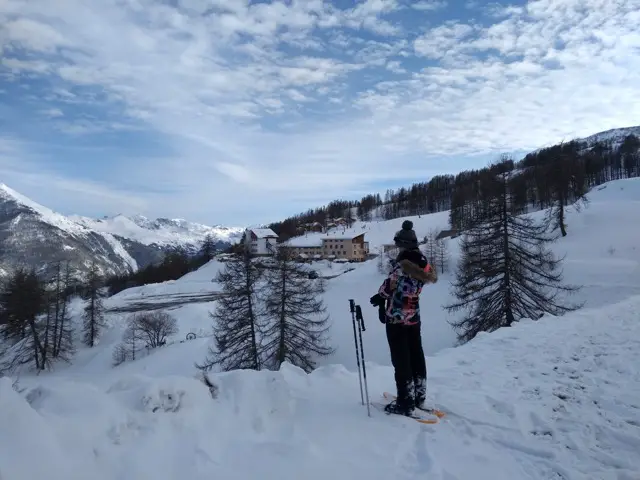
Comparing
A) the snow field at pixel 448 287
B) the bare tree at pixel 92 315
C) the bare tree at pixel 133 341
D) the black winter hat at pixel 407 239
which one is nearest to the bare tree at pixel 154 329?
the bare tree at pixel 133 341

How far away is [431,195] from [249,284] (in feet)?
412

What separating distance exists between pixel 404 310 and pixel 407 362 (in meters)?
0.67

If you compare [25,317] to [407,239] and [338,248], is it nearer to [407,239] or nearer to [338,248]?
[407,239]

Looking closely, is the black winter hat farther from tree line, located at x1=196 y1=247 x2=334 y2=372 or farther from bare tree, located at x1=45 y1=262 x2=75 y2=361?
bare tree, located at x1=45 y1=262 x2=75 y2=361

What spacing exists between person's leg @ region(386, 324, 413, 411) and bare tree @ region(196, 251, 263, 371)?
17239mm

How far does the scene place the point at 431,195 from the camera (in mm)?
137875

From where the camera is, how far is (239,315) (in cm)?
2211

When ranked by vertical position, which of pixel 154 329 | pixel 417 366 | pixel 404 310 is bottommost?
pixel 154 329

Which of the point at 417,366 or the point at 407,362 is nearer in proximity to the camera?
the point at 407,362

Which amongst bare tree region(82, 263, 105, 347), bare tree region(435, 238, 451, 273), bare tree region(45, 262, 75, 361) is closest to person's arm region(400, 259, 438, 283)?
bare tree region(45, 262, 75, 361)

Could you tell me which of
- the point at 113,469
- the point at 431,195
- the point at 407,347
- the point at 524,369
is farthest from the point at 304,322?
the point at 431,195

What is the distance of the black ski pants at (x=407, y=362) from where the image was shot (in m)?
4.93

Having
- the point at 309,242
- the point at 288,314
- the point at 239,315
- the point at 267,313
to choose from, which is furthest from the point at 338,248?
the point at 239,315

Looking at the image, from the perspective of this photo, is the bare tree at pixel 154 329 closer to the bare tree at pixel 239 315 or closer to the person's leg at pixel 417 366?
the bare tree at pixel 239 315
